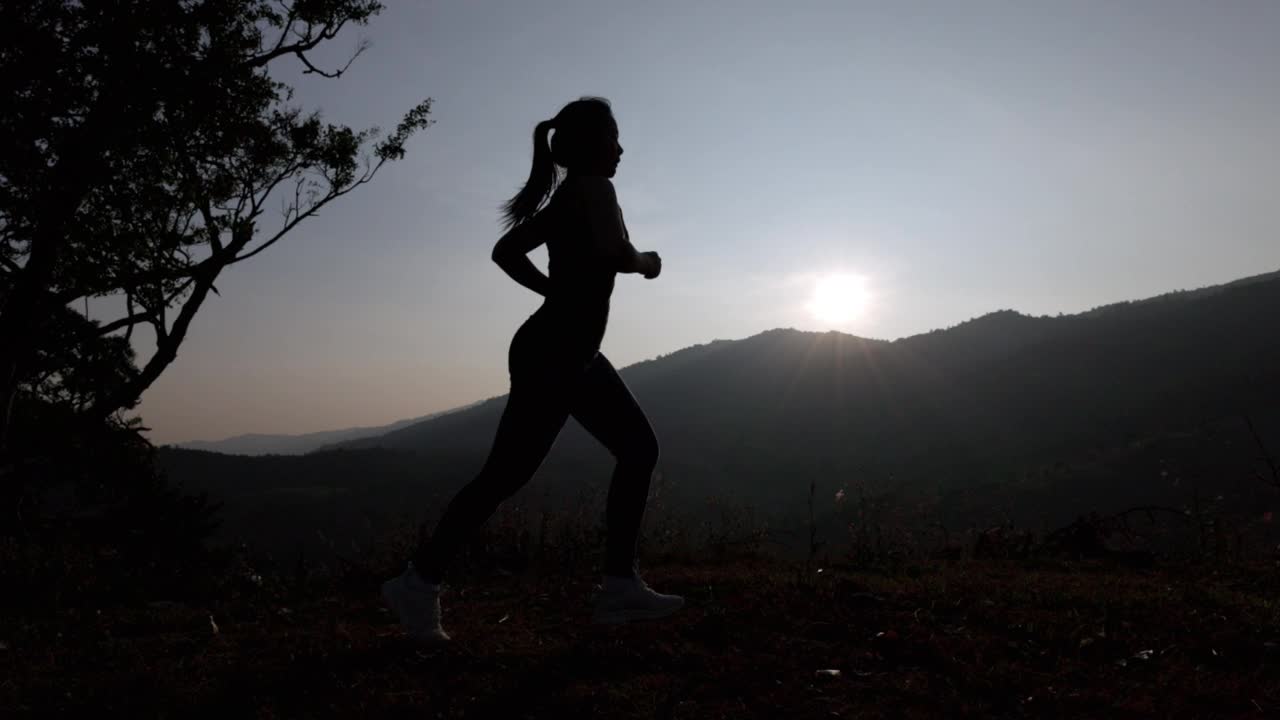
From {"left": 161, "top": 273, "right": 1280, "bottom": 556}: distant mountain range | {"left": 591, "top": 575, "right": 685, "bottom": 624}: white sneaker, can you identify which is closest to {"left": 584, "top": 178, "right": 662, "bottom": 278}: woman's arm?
{"left": 591, "top": 575, "right": 685, "bottom": 624}: white sneaker

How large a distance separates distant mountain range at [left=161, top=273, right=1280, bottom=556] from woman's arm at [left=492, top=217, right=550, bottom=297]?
28.1 metres

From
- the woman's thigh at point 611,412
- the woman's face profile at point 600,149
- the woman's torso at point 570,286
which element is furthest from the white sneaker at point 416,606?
the woman's face profile at point 600,149

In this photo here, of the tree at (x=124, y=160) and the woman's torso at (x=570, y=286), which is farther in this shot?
the tree at (x=124, y=160)

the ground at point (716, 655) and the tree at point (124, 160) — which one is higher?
the tree at point (124, 160)

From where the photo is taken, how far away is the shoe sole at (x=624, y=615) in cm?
317

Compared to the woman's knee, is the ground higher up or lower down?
lower down

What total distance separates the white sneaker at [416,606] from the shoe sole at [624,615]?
0.69 m

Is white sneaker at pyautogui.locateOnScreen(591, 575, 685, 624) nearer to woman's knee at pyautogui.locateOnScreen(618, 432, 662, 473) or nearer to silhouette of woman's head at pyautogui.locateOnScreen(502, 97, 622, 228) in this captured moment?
woman's knee at pyautogui.locateOnScreen(618, 432, 662, 473)

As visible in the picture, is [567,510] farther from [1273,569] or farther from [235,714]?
[1273,569]

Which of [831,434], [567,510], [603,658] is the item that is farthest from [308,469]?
[603,658]

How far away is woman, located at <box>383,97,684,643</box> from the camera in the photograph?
279 cm

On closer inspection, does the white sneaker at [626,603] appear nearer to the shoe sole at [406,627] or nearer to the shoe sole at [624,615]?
the shoe sole at [624,615]

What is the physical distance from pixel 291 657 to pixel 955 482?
1688 inches

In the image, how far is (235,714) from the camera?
228cm
